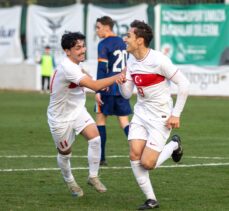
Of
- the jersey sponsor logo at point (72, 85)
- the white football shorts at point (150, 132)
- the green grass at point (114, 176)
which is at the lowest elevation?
the green grass at point (114, 176)

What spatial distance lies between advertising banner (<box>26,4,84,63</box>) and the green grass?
17.0 m

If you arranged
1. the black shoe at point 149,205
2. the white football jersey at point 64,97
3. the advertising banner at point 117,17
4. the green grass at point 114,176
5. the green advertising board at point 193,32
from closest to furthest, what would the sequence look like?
the black shoe at point 149,205
the green grass at point 114,176
the white football jersey at point 64,97
the green advertising board at point 193,32
the advertising banner at point 117,17

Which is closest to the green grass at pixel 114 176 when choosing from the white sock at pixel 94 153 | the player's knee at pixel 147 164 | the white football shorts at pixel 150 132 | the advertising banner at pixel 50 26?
the white sock at pixel 94 153

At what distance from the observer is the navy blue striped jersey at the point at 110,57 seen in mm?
14367

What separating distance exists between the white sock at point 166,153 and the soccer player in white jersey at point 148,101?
13 millimetres

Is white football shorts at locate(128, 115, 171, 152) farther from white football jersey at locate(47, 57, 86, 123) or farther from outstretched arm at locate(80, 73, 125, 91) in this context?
white football jersey at locate(47, 57, 86, 123)

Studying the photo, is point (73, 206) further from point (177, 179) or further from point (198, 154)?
point (198, 154)

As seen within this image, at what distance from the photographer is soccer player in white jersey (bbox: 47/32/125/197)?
433 inches

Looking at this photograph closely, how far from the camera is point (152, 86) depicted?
10320 millimetres

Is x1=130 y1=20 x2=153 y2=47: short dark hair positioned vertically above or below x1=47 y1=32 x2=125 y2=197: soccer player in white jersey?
above

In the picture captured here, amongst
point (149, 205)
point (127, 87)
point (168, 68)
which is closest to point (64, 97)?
point (127, 87)

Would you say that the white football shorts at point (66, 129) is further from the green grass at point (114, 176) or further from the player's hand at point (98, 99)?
the player's hand at point (98, 99)

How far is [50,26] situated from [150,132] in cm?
2882

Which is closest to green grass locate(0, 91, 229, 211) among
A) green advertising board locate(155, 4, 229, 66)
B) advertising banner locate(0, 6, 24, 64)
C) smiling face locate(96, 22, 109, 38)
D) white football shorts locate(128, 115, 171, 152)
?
white football shorts locate(128, 115, 171, 152)
